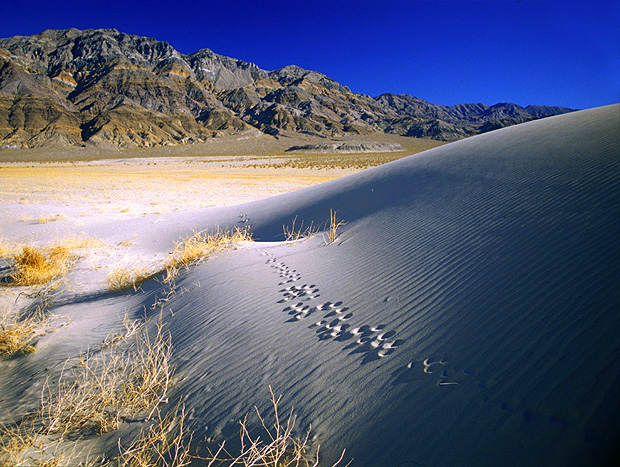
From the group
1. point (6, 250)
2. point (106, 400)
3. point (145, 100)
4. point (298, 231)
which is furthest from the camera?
point (145, 100)

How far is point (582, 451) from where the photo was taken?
4.06 ft

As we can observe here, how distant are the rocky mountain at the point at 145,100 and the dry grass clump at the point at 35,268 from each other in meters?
90.5

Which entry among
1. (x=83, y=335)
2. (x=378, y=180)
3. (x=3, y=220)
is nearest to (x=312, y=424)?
(x=83, y=335)

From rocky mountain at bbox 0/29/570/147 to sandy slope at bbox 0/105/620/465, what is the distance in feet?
309

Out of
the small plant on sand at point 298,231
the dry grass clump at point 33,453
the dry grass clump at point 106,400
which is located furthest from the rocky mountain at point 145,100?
the dry grass clump at point 33,453

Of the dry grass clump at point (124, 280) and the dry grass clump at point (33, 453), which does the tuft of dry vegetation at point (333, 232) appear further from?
the dry grass clump at point (33, 453)

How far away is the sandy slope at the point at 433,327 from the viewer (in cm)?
147

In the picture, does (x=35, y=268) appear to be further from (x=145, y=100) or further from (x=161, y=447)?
(x=145, y=100)

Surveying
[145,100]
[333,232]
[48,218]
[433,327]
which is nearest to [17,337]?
[433,327]

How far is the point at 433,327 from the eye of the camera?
2.19 metres

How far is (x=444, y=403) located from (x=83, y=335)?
3451 millimetres

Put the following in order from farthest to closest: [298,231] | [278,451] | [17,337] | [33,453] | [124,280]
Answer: [298,231], [124,280], [17,337], [33,453], [278,451]

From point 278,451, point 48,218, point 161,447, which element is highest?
point 48,218

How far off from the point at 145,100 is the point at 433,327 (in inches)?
5276
